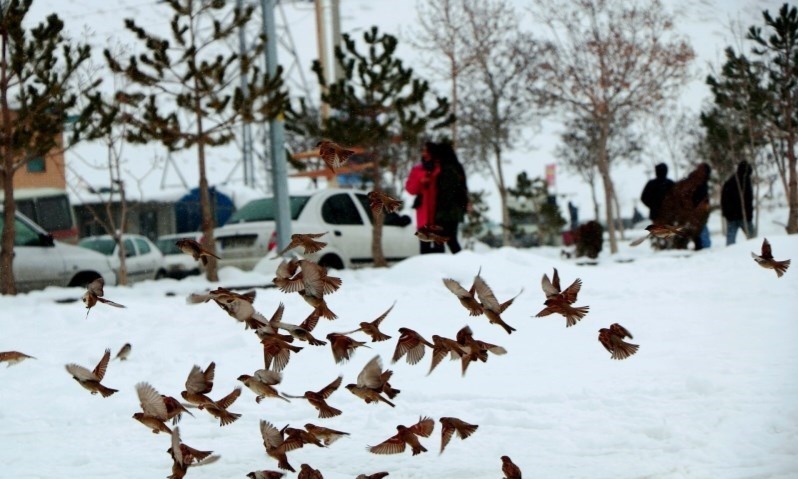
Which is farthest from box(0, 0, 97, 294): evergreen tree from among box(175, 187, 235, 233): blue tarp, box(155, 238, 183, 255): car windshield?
box(175, 187, 235, 233): blue tarp

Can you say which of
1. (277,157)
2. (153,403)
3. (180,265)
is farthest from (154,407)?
(180,265)

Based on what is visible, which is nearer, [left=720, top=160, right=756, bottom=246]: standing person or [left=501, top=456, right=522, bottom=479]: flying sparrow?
[left=501, top=456, right=522, bottom=479]: flying sparrow

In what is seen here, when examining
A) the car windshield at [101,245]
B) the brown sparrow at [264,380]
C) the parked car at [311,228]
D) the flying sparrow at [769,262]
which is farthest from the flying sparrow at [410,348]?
the car windshield at [101,245]

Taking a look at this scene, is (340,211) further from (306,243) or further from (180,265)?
(306,243)

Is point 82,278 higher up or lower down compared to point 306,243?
lower down

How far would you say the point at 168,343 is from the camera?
6.38 meters

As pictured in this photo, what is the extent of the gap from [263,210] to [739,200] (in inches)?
275

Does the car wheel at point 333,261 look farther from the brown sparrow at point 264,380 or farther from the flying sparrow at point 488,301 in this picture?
the flying sparrow at point 488,301

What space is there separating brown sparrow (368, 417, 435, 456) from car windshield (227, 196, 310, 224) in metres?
8.66

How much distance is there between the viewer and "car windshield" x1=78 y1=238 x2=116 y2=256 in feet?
58.8

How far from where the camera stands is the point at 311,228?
38.9ft

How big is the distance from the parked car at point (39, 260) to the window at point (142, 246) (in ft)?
17.4

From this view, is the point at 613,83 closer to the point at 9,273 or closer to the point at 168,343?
the point at 9,273

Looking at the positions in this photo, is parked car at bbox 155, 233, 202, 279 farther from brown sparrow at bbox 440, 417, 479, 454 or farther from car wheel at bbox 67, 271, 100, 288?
brown sparrow at bbox 440, 417, 479, 454
